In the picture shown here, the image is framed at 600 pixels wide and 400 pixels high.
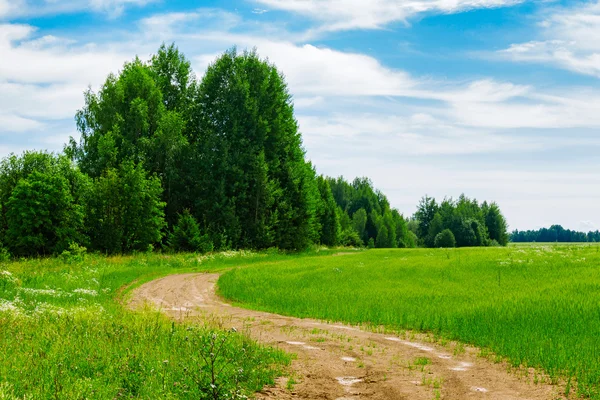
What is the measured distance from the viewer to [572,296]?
18906 millimetres

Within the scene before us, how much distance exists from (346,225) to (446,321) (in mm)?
88015

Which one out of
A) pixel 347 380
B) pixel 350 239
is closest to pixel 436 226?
pixel 350 239

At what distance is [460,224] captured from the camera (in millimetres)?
121062

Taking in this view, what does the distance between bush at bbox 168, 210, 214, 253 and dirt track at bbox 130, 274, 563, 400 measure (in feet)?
106

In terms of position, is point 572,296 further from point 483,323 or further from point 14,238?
point 14,238

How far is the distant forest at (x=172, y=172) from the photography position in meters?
43.2

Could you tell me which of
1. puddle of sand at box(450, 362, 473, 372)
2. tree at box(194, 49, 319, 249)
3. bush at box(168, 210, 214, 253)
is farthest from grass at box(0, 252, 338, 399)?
tree at box(194, 49, 319, 249)

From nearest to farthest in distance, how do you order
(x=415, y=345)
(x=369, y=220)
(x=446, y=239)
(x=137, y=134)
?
(x=415, y=345) < (x=137, y=134) < (x=446, y=239) < (x=369, y=220)

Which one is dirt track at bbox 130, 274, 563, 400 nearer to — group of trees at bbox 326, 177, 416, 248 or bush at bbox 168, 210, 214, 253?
bush at bbox 168, 210, 214, 253

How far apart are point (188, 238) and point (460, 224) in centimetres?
8784

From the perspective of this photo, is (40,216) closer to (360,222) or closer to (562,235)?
(360,222)

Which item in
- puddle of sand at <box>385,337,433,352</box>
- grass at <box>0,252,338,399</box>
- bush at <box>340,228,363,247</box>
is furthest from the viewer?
bush at <box>340,228,363,247</box>

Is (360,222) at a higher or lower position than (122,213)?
higher

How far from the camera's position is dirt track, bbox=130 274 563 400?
898cm
